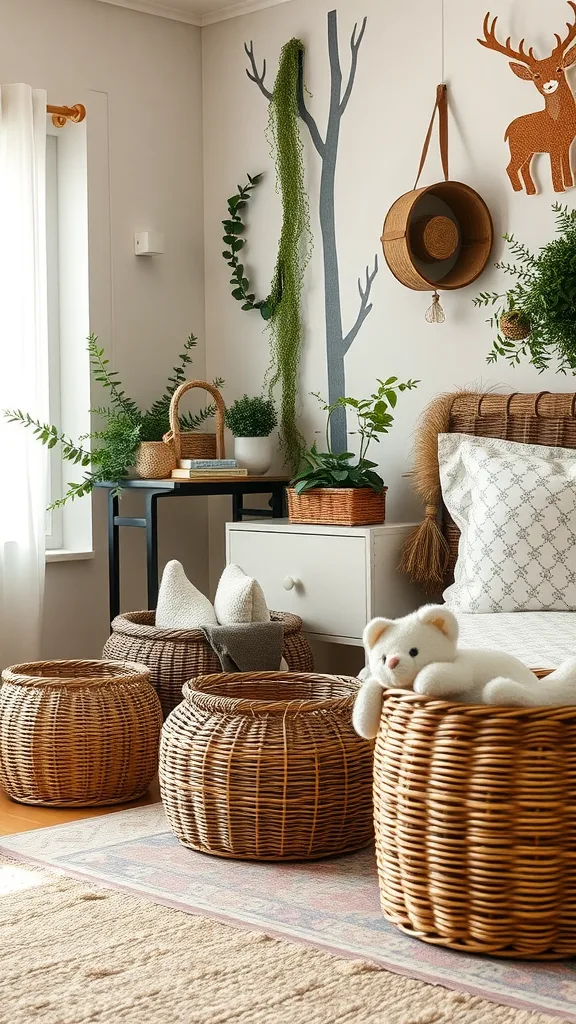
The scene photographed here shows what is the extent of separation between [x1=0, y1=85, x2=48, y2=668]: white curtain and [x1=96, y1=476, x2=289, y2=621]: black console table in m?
0.24

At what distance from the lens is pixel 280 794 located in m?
2.45

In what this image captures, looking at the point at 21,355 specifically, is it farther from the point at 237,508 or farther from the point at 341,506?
the point at 341,506

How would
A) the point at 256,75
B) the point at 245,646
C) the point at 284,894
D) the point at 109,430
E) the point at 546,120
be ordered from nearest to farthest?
the point at 284,894 < the point at 245,646 < the point at 546,120 < the point at 109,430 < the point at 256,75

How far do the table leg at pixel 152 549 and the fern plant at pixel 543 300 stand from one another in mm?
1111

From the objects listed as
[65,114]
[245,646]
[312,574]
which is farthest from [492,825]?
[65,114]

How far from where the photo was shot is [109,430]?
13.1 feet

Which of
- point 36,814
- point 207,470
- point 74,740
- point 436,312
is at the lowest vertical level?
point 36,814

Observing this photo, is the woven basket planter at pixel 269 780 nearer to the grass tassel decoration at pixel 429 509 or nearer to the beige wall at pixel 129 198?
the grass tassel decoration at pixel 429 509

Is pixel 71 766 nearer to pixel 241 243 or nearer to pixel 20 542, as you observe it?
pixel 20 542

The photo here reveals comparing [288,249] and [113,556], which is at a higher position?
[288,249]

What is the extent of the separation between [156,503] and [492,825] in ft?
7.73

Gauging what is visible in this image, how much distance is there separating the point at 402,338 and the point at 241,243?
2.62 feet

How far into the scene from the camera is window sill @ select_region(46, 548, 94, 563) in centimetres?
410

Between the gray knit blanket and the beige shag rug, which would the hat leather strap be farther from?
the beige shag rug
